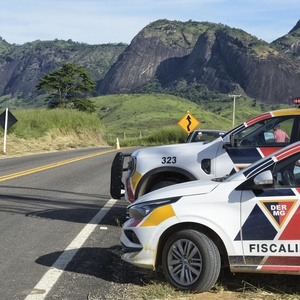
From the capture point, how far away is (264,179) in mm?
4957

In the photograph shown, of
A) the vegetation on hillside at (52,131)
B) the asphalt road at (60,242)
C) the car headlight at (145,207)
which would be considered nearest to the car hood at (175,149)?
the asphalt road at (60,242)

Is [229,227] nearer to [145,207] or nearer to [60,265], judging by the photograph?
[145,207]

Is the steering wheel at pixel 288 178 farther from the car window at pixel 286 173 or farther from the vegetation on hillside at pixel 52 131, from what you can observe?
the vegetation on hillside at pixel 52 131

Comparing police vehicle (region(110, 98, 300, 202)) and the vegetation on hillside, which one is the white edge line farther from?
the vegetation on hillside

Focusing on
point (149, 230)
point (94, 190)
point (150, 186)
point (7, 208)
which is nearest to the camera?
point (149, 230)

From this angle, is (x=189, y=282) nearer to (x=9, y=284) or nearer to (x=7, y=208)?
(x=9, y=284)

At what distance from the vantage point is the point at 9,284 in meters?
5.45

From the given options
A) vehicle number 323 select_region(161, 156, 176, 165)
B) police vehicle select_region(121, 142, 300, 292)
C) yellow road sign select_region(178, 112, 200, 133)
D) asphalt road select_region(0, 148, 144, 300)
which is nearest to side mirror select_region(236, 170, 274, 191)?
police vehicle select_region(121, 142, 300, 292)

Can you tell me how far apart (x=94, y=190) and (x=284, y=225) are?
8259 mm

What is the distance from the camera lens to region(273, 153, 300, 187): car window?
17.1ft

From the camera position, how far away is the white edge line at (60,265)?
5.20m

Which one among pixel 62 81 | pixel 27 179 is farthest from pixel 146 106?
pixel 27 179

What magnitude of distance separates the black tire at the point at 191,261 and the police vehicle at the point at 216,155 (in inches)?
104

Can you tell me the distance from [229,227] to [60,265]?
2175 millimetres
